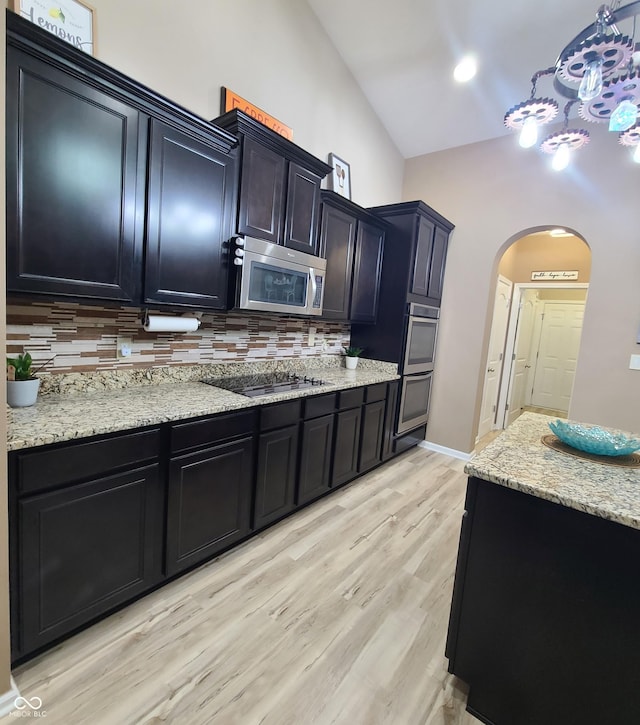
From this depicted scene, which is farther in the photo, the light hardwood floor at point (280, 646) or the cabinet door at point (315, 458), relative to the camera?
the cabinet door at point (315, 458)

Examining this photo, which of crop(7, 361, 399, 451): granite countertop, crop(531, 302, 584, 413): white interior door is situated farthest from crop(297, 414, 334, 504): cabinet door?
crop(531, 302, 584, 413): white interior door

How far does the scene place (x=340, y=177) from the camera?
3289mm

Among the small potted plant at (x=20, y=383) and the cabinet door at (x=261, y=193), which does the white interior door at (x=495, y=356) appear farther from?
the small potted plant at (x=20, y=383)

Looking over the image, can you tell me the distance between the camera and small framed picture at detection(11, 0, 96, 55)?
1.53 meters

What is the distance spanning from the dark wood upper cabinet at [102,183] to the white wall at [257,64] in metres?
0.48

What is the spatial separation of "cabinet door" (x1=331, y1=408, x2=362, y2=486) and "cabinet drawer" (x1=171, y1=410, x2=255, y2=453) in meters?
0.91

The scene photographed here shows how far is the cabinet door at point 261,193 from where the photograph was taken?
6.89 feet

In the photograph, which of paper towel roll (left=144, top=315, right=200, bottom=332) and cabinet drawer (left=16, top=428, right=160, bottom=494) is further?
paper towel roll (left=144, top=315, right=200, bottom=332)

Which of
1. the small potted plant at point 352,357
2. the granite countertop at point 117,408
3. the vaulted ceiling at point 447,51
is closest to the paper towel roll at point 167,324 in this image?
the granite countertop at point 117,408

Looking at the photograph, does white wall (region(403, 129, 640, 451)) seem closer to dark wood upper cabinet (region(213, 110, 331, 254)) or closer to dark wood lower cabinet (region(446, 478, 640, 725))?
dark wood upper cabinet (region(213, 110, 331, 254))

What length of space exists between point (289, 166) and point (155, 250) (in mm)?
1135

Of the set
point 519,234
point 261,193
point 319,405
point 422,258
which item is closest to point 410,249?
point 422,258

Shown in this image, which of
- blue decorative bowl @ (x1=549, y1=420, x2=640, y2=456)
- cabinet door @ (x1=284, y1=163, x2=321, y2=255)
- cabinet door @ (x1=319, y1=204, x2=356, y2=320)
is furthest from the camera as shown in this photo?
cabinet door @ (x1=319, y1=204, x2=356, y2=320)

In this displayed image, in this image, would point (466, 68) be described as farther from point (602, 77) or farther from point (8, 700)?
point (8, 700)
